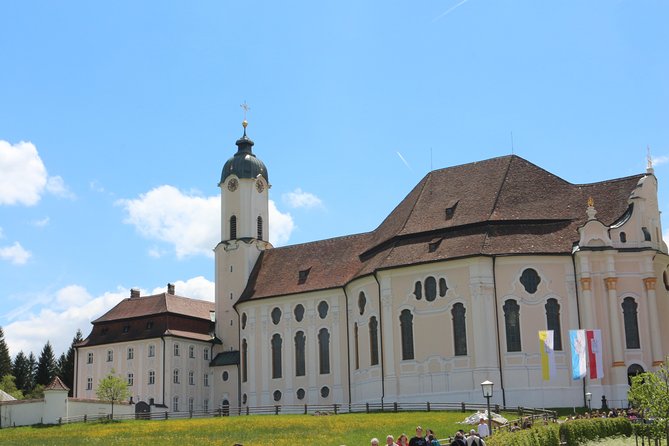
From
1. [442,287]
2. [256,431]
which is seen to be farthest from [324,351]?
[256,431]

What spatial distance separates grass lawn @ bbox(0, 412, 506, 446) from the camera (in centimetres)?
3712

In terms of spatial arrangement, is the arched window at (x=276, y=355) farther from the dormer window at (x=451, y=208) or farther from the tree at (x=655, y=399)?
the tree at (x=655, y=399)

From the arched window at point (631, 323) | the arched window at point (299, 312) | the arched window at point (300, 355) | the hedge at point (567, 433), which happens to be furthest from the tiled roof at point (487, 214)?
the hedge at point (567, 433)

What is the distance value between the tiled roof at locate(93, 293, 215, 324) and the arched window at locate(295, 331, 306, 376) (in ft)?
42.0

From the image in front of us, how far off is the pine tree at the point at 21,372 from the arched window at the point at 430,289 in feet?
224

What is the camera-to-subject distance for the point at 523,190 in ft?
181

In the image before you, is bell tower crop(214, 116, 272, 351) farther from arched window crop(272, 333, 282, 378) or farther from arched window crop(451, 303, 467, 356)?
arched window crop(451, 303, 467, 356)

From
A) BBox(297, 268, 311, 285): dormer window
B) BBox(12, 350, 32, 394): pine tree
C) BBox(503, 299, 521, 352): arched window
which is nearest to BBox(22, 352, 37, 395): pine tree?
BBox(12, 350, 32, 394): pine tree

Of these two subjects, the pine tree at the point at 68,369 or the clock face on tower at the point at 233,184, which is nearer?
the clock face on tower at the point at 233,184

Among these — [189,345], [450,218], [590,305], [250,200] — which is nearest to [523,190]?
[450,218]

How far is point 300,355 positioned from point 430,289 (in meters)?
14.1

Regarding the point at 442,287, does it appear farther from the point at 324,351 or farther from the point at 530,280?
the point at 324,351

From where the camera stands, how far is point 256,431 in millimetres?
40406

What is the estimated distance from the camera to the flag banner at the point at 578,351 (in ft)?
152
